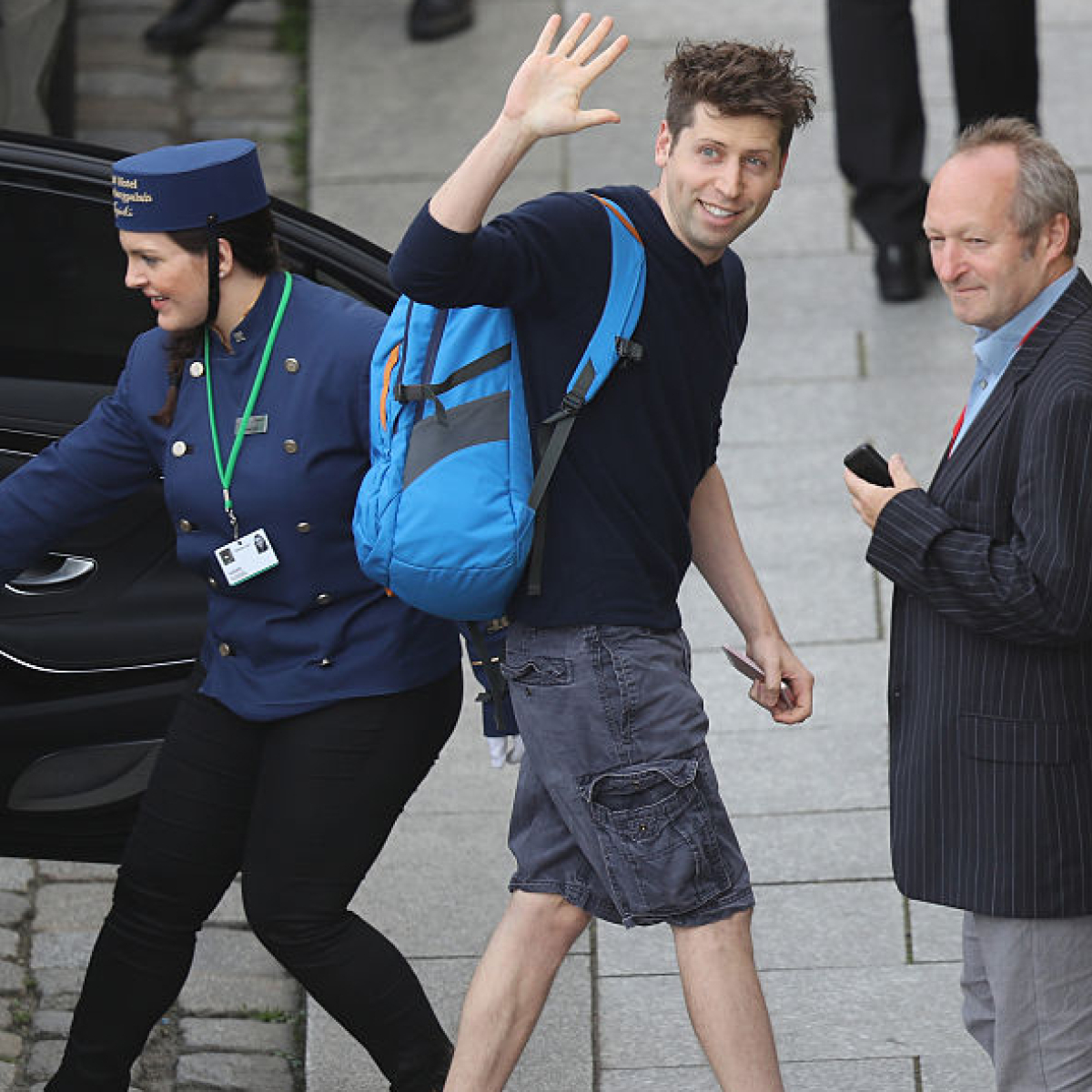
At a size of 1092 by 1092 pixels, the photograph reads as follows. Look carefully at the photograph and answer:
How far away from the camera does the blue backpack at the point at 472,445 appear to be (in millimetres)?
3336

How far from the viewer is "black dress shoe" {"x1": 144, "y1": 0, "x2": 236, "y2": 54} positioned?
9.17 metres

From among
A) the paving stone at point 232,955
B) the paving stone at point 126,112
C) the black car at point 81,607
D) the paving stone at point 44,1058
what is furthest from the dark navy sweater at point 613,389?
the paving stone at point 126,112

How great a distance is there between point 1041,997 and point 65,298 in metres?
2.37

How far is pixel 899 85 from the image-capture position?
23.8 ft

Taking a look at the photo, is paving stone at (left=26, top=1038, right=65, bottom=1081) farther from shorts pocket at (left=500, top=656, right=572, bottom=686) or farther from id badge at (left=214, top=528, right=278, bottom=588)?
shorts pocket at (left=500, top=656, right=572, bottom=686)

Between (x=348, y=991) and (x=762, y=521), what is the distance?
293cm

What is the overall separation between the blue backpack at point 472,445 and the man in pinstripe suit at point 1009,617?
421 mm

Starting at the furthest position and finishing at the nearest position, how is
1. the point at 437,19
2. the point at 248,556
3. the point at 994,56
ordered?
the point at 437,19, the point at 994,56, the point at 248,556

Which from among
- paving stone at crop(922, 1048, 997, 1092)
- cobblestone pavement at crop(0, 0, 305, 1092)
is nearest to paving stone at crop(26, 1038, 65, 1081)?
cobblestone pavement at crop(0, 0, 305, 1092)

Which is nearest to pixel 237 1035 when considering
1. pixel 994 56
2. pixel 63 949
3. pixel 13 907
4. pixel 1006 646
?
pixel 63 949

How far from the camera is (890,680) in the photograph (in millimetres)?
3426

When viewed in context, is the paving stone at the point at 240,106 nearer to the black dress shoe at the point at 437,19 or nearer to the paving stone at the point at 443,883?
the black dress shoe at the point at 437,19

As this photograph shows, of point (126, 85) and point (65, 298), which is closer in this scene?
point (65, 298)

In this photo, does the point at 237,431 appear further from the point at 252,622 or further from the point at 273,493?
the point at 252,622
